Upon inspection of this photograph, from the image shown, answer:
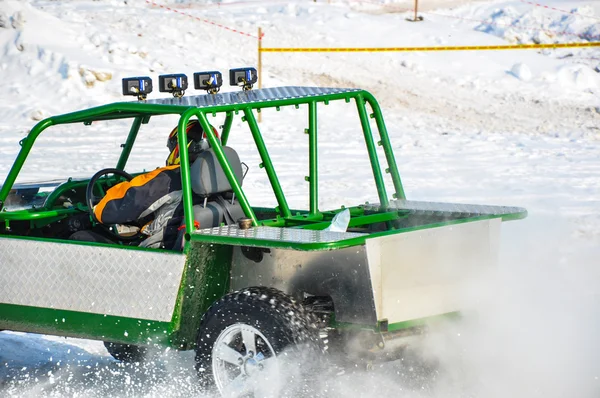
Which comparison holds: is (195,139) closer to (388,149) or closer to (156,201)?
(156,201)

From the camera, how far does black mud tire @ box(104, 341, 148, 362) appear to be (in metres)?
6.09

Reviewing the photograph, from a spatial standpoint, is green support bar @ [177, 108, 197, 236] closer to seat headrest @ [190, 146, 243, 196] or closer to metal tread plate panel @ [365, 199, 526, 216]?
seat headrest @ [190, 146, 243, 196]

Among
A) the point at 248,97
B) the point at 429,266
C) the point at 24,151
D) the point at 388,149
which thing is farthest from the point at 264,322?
the point at 24,151

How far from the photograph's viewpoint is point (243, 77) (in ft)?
18.5

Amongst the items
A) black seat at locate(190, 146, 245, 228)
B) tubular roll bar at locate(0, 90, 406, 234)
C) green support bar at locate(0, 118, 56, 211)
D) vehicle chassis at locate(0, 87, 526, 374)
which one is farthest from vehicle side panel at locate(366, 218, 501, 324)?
green support bar at locate(0, 118, 56, 211)

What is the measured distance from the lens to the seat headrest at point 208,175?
4945 millimetres

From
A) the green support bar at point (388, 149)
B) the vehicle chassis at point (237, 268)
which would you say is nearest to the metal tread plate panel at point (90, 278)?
the vehicle chassis at point (237, 268)

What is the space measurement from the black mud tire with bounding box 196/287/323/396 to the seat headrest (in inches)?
25.6

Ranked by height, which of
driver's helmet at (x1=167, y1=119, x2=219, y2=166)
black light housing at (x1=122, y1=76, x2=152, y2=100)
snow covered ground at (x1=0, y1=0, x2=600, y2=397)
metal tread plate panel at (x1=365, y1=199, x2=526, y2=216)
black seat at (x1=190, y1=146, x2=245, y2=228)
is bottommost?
snow covered ground at (x1=0, y1=0, x2=600, y2=397)

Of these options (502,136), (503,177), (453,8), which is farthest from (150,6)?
(503,177)

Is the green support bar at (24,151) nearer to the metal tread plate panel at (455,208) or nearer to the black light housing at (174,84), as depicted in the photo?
the black light housing at (174,84)

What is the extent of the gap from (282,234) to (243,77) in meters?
1.51

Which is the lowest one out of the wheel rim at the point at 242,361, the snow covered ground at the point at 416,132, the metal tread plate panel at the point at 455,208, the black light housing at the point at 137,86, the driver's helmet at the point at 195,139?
the snow covered ground at the point at 416,132

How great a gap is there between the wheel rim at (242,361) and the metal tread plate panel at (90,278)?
1.04 feet
